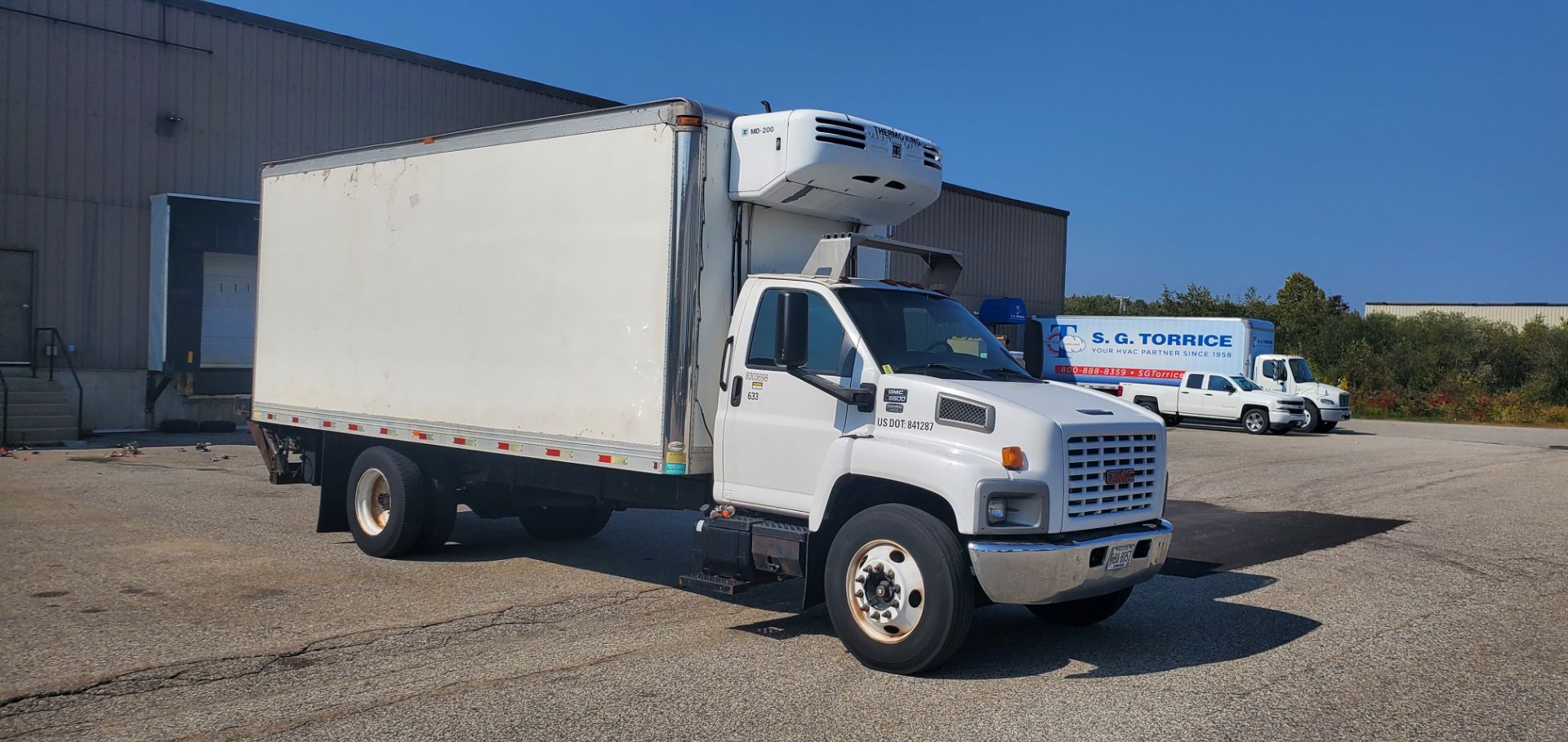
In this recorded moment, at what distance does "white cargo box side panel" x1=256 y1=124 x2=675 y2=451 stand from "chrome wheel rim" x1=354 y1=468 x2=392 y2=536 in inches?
24.1

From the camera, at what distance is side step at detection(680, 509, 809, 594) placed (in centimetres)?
722

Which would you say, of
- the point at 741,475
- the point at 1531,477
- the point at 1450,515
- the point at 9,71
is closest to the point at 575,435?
the point at 741,475

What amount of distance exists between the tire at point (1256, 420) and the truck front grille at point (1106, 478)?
985 inches

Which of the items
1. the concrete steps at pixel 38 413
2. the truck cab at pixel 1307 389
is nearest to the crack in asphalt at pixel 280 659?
the concrete steps at pixel 38 413

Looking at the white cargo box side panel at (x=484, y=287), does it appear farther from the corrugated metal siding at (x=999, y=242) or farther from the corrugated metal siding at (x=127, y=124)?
the corrugated metal siding at (x=999, y=242)

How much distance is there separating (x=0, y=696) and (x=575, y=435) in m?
3.59

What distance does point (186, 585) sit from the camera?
8.63m

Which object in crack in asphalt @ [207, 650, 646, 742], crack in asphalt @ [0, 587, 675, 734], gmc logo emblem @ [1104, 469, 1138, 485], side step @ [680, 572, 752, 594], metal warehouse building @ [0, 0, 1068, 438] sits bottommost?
crack in asphalt @ [0, 587, 675, 734]

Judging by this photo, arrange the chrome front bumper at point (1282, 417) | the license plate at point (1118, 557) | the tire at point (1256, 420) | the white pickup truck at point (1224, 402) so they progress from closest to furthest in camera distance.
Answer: the license plate at point (1118, 557)
the chrome front bumper at point (1282, 417)
the white pickup truck at point (1224, 402)
the tire at point (1256, 420)

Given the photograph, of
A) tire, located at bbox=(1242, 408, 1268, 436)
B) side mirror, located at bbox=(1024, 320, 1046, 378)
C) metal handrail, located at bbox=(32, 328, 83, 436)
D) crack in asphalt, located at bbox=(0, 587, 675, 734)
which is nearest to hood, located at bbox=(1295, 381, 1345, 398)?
tire, located at bbox=(1242, 408, 1268, 436)

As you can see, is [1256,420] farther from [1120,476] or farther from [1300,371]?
[1120,476]

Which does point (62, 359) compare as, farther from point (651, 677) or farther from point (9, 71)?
point (651, 677)

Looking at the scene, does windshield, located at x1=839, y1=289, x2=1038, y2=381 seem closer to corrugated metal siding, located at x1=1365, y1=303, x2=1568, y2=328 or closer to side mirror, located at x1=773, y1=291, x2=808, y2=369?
side mirror, located at x1=773, y1=291, x2=808, y2=369

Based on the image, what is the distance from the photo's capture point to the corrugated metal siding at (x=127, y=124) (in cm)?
2169
